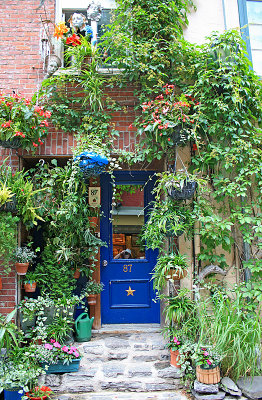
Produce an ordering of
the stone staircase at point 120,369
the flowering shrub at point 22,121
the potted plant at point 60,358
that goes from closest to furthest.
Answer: the stone staircase at point 120,369 < the potted plant at point 60,358 < the flowering shrub at point 22,121

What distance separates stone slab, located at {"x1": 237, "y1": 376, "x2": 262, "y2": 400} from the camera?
3594 millimetres

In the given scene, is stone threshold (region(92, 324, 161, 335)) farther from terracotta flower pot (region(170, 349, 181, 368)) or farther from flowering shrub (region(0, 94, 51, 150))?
flowering shrub (region(0, 94, 51, 150))

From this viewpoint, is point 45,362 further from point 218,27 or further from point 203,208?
point 218,27

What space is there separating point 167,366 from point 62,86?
3701 millimetres

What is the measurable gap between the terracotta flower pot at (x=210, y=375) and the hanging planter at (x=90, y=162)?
2.45 m

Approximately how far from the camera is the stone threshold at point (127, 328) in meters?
4.97

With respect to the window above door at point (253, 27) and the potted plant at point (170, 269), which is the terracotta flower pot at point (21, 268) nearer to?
the potted plant at point (170, 269)

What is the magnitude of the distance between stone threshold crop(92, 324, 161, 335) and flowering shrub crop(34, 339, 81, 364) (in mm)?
951

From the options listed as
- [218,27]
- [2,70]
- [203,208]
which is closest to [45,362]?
[203,208]

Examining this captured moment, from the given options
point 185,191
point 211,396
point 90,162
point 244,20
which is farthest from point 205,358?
point 244,20

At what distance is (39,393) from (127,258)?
2260 millimetres

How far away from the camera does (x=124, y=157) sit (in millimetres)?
4695

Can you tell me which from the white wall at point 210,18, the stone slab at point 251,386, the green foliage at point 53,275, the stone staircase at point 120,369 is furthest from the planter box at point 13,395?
the white wall at point 210,18

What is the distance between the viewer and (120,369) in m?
4.05
